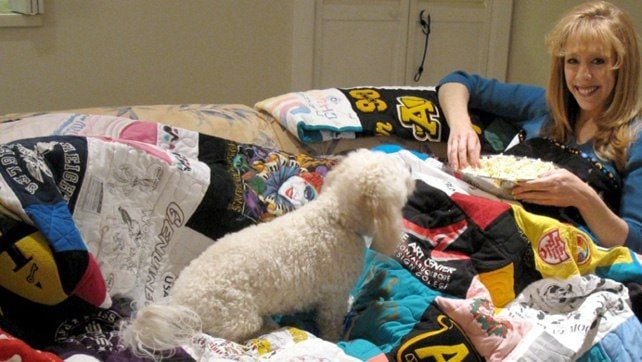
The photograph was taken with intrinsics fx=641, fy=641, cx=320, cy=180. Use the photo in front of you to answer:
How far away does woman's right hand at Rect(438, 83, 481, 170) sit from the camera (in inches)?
77.1

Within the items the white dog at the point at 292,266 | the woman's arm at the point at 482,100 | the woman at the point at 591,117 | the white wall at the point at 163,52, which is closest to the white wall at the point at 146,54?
the white wall at the point at 163,52

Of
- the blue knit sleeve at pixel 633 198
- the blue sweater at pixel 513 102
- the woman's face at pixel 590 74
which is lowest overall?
A: the blue knit sleeve at pixel 633 198

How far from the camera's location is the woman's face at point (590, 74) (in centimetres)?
185

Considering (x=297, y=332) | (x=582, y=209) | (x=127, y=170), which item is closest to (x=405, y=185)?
(x=297, y=332)

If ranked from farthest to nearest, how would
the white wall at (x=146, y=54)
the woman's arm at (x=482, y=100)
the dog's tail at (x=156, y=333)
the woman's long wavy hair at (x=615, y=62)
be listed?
the white wall at (x=146, y=54) → the woman's arm at (x=482, y=100) → the woman's long wavy hair at (x=615, y=62) → the dog's tail at (x=156, y=333)

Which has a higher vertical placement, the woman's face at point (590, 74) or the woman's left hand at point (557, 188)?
the woman's face at point (590, 74)

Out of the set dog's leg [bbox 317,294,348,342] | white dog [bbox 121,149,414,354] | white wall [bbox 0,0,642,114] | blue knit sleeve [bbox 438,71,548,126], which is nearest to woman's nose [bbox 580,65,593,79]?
blue knit sleeve [bbox 438,71,548,126]

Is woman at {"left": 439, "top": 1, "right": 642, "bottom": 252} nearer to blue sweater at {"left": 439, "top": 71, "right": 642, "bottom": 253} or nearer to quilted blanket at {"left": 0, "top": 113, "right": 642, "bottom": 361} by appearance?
blue sweater at {"left": 439, "top": 71, "right": 642, "bottom": 253}

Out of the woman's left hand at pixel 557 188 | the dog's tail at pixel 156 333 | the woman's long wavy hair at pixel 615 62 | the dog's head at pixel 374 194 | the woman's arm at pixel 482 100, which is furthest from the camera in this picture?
the woman's arm at pixel 482 100

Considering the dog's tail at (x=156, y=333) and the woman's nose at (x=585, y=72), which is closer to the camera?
the dog's tail at (x=156, y=333)

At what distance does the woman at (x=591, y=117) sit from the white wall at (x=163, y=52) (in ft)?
4.51

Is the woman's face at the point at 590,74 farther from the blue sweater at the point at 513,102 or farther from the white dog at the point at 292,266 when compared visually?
the white dog at the point at 292,266

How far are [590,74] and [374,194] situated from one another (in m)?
0.86

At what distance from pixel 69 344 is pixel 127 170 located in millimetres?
447
